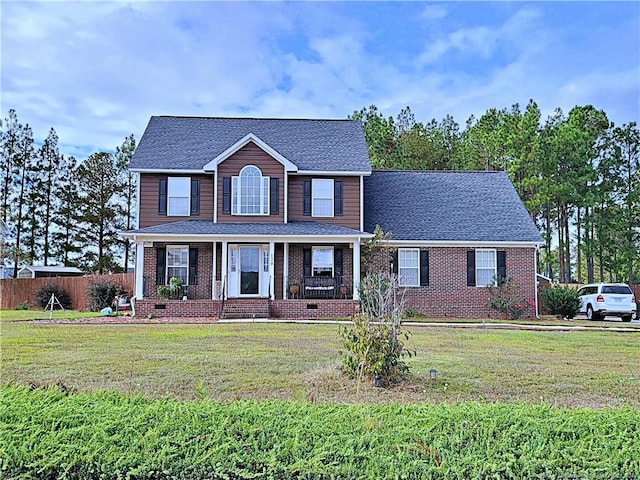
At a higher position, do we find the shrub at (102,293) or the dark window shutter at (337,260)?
the dark window shutter at (337,260)

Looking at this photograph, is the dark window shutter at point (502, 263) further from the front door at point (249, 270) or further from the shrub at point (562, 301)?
the front door at point (249, 270)

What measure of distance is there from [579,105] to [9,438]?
124ft

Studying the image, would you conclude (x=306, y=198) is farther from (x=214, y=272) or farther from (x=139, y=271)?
(x=139, y=271)

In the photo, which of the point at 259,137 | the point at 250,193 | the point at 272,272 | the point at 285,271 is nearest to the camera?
the point at 272,272

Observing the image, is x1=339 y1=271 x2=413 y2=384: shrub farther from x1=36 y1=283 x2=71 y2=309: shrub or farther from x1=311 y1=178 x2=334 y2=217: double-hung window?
x1=36 y1=283 x2=71 y2=309: shrub

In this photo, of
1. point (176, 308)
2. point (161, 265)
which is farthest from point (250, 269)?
point (161, 265)

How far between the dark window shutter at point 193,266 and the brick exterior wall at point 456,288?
789 centimetres

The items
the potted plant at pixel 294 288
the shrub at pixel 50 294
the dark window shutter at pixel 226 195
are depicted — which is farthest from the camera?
the shrub at pixel 50 294

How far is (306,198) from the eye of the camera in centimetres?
2203

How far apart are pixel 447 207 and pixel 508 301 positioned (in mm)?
4668

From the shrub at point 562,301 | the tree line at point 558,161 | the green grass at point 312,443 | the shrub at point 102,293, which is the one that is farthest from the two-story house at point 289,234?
the green grass at point 312,443

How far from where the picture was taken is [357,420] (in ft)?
12.1

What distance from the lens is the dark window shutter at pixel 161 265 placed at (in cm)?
2072

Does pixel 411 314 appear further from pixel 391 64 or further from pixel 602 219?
pixel 602 219
